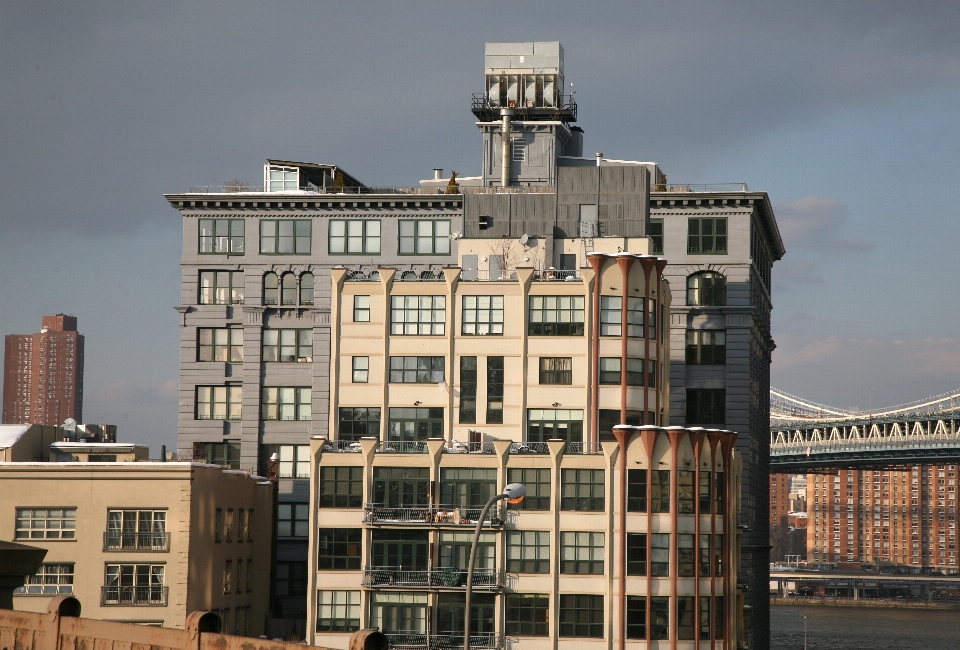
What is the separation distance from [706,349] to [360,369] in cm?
2952

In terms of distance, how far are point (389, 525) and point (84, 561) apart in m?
16.1

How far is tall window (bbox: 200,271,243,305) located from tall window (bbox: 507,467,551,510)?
3599cm

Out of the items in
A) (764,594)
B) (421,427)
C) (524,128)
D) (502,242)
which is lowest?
(764,594)

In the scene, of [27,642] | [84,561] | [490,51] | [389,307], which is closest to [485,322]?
[389,307]

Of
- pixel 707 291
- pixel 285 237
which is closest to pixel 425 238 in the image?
pixel 285 237

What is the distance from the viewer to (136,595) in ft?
258

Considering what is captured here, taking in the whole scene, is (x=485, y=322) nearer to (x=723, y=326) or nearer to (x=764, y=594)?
A: (x=723, y=326)

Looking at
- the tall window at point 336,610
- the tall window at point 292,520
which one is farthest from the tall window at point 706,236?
the tall window at point 336,610

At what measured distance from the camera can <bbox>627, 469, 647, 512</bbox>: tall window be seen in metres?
77.6

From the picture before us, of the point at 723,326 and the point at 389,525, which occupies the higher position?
the point at 723,326

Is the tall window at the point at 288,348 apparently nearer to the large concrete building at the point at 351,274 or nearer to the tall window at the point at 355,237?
the large concrete building at the point at 351,274

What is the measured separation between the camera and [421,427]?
273 ft

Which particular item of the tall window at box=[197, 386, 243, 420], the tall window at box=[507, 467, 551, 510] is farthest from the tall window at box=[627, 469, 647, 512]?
the tall window at box=[197, 386, 243, 420]

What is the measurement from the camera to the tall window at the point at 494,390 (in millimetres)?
82375
